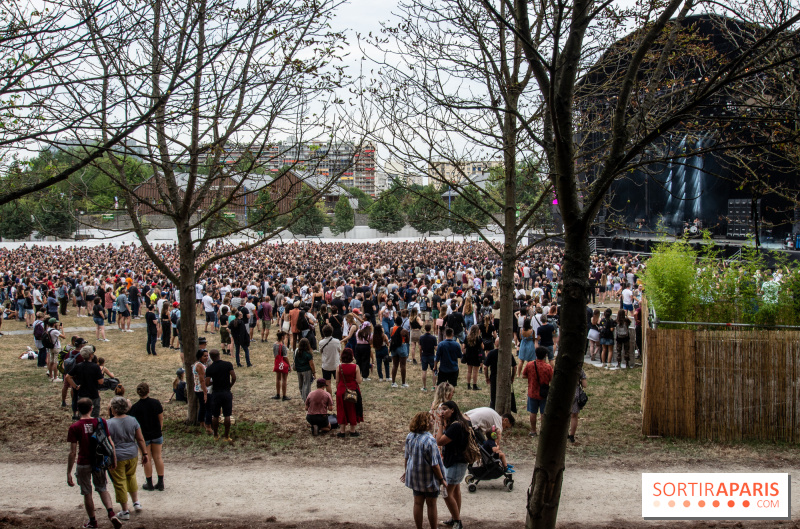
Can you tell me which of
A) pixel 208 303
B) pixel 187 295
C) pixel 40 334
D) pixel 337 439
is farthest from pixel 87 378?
pixel 208 303

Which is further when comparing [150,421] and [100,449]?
[150,421]

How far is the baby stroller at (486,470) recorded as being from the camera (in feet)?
21.6

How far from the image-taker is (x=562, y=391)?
149 inches

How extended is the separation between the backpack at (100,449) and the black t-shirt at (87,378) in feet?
10.7

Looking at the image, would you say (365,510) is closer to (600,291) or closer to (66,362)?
(66,362)

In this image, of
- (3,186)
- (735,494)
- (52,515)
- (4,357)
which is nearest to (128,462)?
(52,515)

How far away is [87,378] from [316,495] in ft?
13.8

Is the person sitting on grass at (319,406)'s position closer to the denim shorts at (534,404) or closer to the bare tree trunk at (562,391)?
the denim shorts at (534,404)

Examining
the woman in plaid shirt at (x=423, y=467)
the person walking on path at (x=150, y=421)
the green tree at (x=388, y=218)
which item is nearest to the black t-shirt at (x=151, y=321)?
the green tree at (x=388, y=218)

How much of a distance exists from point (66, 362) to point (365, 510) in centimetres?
583

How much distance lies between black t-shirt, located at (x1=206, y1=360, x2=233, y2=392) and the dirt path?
111 cm

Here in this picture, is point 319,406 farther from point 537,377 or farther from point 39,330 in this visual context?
point 39,330

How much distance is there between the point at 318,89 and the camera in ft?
27.4

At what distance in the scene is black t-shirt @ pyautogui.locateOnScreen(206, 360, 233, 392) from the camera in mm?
8289
